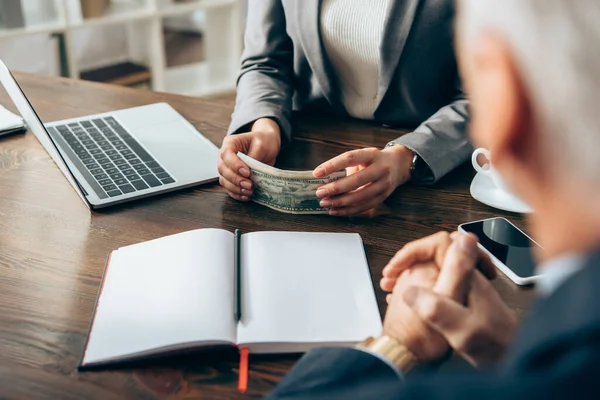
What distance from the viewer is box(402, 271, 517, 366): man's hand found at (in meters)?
0.70

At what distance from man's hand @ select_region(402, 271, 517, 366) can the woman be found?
474 mm

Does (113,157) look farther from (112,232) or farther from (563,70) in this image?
(563,70)

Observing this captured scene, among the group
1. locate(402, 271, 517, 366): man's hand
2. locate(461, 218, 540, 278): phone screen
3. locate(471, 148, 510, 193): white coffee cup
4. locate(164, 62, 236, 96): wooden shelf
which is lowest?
locate(164, 62, 236, 96): wooden shelf

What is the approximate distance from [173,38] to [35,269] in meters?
3.45

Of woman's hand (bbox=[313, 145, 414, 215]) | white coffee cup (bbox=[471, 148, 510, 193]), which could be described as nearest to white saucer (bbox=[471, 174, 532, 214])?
white coffee cup (bbox=[471, 148, 510, 193])

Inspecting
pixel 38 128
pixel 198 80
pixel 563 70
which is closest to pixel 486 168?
pixel 563 70

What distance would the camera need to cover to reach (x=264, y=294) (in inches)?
34.4

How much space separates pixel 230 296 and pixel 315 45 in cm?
82

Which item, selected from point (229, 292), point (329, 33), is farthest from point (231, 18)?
point (229, 292)

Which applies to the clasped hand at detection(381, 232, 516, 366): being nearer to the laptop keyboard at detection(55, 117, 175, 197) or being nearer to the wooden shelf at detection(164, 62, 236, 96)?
the laptop keyboard at detection(55, 117, 175, 197)

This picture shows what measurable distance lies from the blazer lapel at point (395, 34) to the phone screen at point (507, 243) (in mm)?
505

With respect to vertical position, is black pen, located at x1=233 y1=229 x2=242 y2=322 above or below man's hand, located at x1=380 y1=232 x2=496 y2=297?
below

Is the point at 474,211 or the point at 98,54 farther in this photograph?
the point at 98,54

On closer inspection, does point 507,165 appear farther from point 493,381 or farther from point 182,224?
point 182,224
